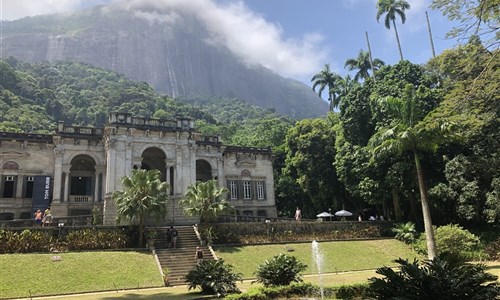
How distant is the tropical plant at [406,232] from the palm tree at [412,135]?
6.75 m

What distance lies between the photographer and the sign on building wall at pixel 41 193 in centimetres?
3338

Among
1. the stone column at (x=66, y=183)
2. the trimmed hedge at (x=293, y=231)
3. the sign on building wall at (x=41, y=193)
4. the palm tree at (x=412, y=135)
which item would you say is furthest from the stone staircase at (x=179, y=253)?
the palm tree at (x=412, y=135)

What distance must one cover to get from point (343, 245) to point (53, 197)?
954 inches

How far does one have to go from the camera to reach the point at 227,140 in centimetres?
7981

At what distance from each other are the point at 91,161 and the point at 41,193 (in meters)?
5.84

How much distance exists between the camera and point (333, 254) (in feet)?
91.3

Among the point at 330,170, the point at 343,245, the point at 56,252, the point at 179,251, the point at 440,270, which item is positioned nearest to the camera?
the point at 440,270

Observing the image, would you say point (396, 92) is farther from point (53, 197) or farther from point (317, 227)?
point (53, 197)

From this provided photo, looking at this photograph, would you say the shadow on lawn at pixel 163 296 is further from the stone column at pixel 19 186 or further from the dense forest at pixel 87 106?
the dense forest at pixel 87 106

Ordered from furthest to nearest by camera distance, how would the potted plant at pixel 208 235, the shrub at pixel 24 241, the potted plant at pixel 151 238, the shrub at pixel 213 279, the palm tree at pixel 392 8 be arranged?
the palm tree at pixel 392 8 < the potted plant at pixel 208 235 < the potted plant at pixel 151 238 < the shrub at pixel 24 241 < the shrub at pixel 213 279

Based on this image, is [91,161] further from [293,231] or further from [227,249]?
[293,231]

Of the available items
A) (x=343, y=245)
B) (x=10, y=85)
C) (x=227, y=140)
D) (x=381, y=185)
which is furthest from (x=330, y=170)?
(x=10, y=85)

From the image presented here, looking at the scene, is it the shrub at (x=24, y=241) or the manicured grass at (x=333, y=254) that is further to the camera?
the manicured grass at (x=333, y=254)

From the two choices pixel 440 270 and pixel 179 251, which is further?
pixel 179 251
